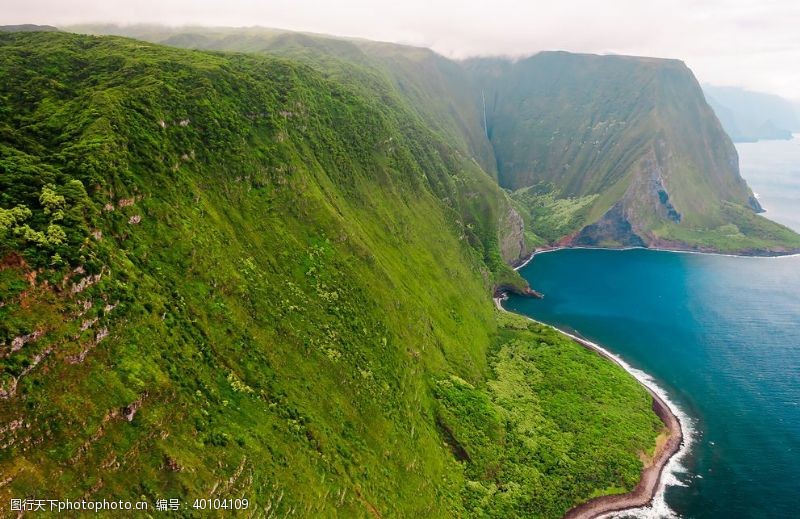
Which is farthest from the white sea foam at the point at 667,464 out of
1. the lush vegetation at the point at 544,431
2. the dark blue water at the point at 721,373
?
the lush vegetation at the point at 544,431

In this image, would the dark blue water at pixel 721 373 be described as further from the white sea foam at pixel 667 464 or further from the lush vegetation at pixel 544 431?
the lush vegetation at pixel 544 431

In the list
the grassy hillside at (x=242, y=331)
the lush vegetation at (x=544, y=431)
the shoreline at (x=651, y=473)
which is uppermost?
the grassy hillside at (x=242, y=331)

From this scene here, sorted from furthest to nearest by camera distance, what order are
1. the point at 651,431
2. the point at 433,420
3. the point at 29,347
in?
Result: the point at 651,431, the point at 433,420, the point at 29,347

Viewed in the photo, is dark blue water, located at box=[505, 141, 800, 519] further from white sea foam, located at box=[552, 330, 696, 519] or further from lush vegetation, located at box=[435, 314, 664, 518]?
lush vegetation, located at box=[435, 314, 664, 518]

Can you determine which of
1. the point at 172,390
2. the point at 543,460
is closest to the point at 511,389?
the point at 543,460

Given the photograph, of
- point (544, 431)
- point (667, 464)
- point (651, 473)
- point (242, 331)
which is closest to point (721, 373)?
point (667, 464)

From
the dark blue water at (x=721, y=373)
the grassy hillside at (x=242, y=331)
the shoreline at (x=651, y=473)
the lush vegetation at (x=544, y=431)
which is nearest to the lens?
the grassy hillside at (x=242, y=331)

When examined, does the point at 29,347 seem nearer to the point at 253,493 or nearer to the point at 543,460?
the point at 253,493

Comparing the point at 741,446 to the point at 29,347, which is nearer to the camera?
the point at 29,347

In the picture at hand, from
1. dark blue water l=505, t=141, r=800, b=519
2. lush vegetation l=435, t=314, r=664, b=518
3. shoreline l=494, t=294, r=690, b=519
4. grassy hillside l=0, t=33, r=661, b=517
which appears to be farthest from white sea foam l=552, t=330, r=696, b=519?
grassy hillside l=0, t=33, r=661, b=517
